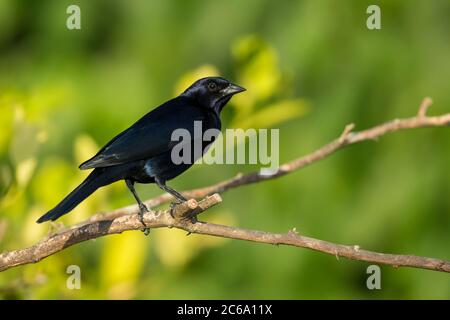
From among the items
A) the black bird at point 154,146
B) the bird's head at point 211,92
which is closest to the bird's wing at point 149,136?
the black bird at point 154,146

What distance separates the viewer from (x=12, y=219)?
3.73m

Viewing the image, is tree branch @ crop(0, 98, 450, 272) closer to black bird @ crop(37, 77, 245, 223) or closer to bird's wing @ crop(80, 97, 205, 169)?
black bird @ crop(37, 77, 245, 223)

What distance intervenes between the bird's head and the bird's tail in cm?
81

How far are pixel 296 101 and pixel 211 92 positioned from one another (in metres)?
0.91

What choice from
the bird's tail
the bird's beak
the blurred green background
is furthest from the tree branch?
the blurred green background

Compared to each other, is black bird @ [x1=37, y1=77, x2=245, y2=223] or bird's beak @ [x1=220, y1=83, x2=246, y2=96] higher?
bird's beak @ [x1=220, y1=83, x2=246, y2=96]

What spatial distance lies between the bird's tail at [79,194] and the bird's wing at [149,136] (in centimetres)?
7

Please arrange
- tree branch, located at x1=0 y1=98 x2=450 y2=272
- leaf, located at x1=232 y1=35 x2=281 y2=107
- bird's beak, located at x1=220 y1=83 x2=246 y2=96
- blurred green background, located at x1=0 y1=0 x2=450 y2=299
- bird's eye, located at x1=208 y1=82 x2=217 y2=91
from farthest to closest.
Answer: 1. blurred green background, located at x1=0 y1=0 x2=450 y2=299
2. bird's eye, located at x1=208 y1=82 x2=217 y2=91
3. bird's beak, located at x1=220 y1=83 x2=246 y2=96
4. leaf, located at x1=232 y1=35 x2=281 y2=107
5. tree branch, located at x1=0 y1=98 x2=450 y2=272

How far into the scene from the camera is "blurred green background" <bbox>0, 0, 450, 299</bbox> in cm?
533

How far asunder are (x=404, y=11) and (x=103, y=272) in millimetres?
2888

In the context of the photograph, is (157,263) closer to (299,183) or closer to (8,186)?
(299,183)

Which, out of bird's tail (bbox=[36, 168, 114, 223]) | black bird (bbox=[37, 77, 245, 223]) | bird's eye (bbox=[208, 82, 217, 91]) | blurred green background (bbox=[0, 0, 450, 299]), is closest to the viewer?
bird's tail (bbox=[36, 168, 114, 223])

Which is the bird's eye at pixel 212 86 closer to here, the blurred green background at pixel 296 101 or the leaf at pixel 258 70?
the leaf at pixel 258 70

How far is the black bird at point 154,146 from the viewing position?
3502 millimetres
